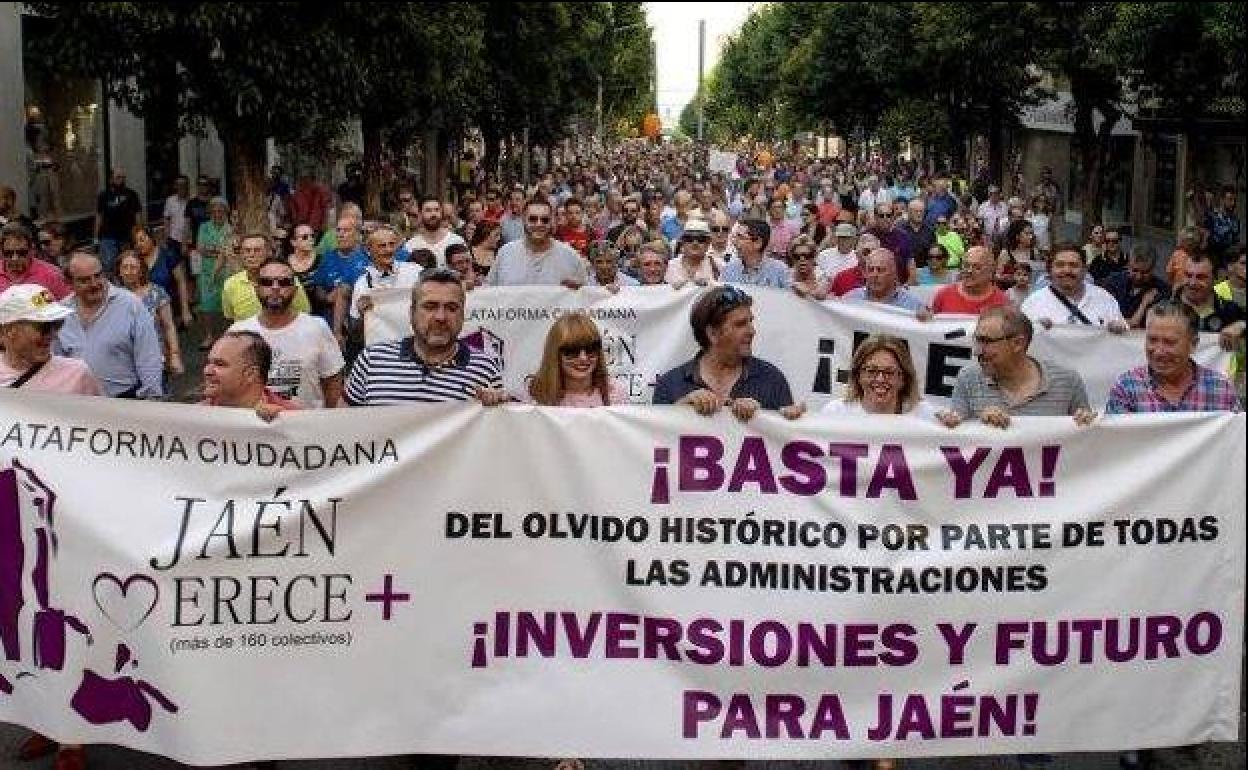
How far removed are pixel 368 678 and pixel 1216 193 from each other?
95.3 feet

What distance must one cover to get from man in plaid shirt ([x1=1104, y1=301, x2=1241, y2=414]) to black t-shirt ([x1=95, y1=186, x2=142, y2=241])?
15.0 meters

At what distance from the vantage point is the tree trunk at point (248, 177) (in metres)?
18.0

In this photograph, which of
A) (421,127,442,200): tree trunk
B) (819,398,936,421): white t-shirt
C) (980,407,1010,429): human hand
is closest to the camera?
(980,407,1010,429): human hand

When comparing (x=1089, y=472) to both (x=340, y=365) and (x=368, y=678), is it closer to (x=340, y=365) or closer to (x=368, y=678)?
(x=368, y=678)

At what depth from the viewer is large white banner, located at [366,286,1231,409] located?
8656mm

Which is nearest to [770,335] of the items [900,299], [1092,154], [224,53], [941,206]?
[900,299]

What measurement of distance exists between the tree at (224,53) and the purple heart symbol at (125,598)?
11657 millimetres

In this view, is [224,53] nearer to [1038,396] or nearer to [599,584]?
[1038,396]

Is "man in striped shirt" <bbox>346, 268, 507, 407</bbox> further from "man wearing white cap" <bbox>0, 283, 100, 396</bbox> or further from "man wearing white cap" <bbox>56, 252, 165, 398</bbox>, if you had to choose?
"man wearing white cap" <bbox>56, 252, 165, 398</bbox>

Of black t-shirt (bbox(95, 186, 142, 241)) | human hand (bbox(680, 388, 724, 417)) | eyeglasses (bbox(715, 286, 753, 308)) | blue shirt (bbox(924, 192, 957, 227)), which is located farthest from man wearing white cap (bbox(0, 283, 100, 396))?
blue shirt (bbox(924, 192, 957, 227))

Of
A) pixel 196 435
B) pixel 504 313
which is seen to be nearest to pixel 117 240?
pixel 504 313

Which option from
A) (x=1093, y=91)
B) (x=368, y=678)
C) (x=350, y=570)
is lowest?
(x=368, y=678)

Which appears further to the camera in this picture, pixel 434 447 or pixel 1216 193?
pixel 1216 193

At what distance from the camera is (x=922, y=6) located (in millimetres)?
32719
